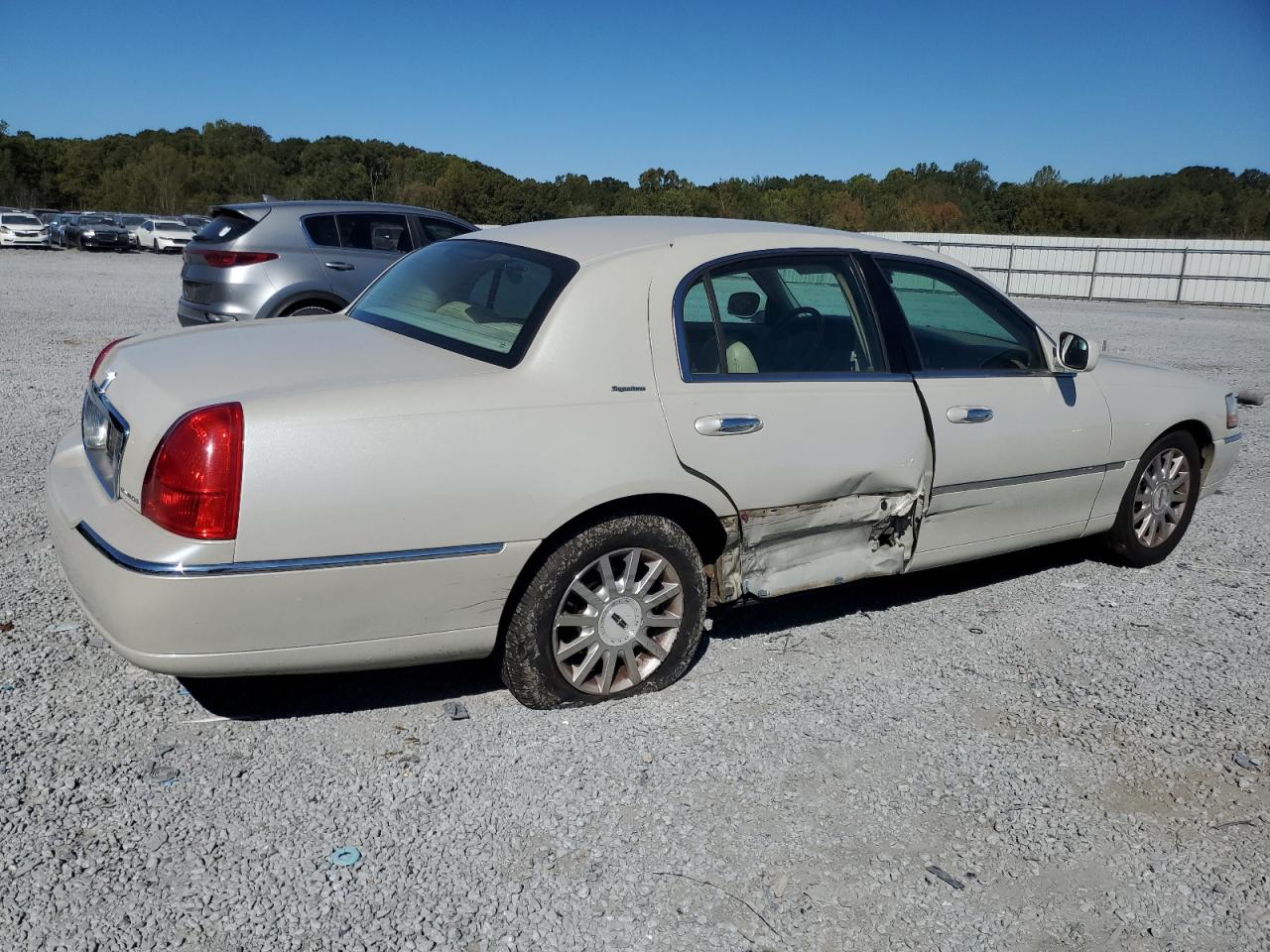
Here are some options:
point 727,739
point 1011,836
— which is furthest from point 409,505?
point 1011,836

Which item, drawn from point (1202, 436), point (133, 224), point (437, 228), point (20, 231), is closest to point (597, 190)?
point (133, 224)

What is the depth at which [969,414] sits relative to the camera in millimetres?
4277

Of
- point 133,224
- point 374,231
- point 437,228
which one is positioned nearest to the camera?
point 374,231

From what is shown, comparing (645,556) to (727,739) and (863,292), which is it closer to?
(727,739)

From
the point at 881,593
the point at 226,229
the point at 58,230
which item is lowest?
the point at 881,593

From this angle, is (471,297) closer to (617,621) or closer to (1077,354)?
(617,621)

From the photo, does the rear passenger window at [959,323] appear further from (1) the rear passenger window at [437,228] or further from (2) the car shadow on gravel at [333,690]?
(1) the rear passenger window at [437,228]

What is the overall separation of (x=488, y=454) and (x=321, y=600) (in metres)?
0.65

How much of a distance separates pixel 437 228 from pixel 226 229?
1938mm

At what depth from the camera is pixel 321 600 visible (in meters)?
3.02

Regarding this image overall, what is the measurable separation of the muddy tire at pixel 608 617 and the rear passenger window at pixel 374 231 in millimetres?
6677

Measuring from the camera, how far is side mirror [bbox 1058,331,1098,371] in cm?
462

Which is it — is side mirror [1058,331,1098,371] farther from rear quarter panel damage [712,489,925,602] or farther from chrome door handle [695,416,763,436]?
chrome door handle [695,416,763,436]

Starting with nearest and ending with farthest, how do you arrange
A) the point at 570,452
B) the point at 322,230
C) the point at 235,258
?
the point at 570,452
the point at 235,258
the point at 322,230
